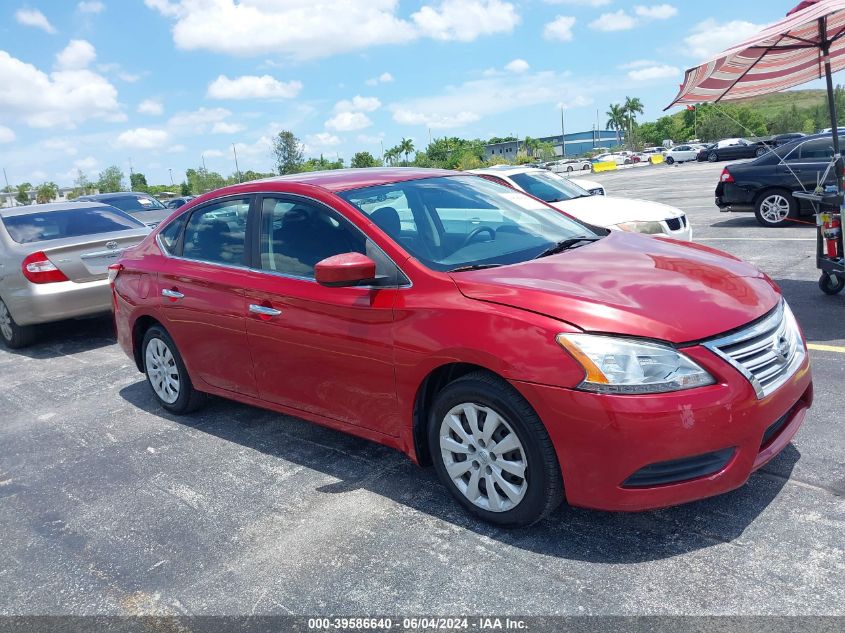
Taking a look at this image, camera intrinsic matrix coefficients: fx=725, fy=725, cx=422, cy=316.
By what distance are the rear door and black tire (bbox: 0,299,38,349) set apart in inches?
150

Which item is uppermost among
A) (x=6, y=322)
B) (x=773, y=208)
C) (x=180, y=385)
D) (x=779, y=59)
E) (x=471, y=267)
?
(x=779, y=59)

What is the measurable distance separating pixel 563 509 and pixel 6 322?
694cm

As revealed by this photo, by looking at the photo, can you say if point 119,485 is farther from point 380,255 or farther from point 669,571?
point 669,571

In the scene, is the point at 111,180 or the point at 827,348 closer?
the point at 827,348

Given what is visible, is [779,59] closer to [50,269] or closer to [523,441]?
[523,441]

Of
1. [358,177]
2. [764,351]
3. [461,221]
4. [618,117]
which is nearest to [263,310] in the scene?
[358,177]

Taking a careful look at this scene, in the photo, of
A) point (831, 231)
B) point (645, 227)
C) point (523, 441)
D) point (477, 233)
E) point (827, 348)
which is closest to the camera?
point (523, 441)

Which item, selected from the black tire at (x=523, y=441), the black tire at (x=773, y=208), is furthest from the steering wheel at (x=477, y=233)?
the black tire at (x=773, y=208)

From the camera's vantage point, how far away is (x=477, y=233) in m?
3.89

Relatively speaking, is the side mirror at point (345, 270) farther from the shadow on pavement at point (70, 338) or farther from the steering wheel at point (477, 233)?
the shadow on pavement at point (70, 338)

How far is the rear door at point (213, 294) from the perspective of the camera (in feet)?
14.2

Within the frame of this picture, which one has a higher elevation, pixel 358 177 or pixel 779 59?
pixel 779 59

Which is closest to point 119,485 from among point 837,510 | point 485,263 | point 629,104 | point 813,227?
point 485,263

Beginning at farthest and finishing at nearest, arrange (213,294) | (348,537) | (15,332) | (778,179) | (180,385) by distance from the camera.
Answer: (778,179) → (15,332) → (180,385) → (213,294) → (348,537)
